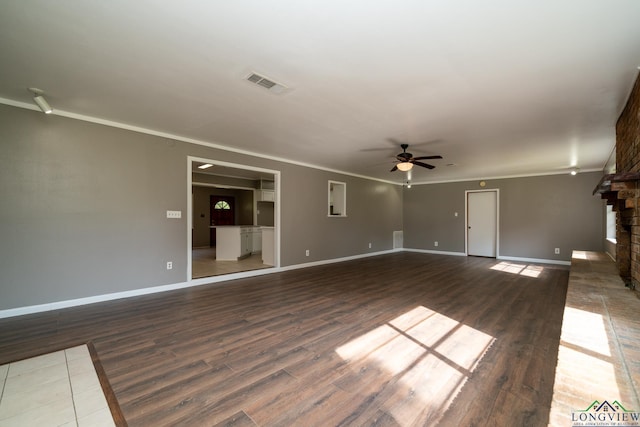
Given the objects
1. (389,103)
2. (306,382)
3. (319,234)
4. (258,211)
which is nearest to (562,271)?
(319,234)

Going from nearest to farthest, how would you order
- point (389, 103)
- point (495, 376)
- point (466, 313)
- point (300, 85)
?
point (495, 376) < point (300, 85) < point (389, 103) < point (466, 313)

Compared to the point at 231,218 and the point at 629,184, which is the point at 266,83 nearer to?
the point at 629,184

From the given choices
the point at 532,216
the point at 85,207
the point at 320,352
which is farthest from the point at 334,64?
the point at 532,216

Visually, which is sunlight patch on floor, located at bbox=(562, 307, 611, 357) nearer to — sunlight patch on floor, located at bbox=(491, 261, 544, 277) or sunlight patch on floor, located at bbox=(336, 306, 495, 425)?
sunlight patch on floor, located at bbox=(336, 306, 495, 425)

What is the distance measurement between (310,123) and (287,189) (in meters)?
2.51

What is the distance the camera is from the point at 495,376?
202 cm

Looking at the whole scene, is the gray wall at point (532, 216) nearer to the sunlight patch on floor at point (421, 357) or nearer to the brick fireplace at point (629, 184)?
the brick fireplace at point (629, 184)

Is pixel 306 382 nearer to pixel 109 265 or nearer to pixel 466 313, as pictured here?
pixel 466 313

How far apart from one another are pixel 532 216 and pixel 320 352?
303 inches

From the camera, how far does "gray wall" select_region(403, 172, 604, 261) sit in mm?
6648

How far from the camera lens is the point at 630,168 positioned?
9.03ft

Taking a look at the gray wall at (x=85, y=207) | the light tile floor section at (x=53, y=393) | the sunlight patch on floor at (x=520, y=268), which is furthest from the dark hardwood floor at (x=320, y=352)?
the sunlight patch on floor at (x=520, y=268)

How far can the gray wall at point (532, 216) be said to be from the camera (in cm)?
665

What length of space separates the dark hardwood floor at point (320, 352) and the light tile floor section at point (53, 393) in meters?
0.13
